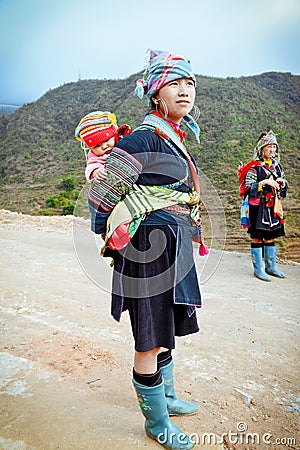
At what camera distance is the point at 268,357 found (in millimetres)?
2881

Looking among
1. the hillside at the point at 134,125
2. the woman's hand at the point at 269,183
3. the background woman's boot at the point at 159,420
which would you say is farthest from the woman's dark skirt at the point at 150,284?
the hillside at the point at 134,125

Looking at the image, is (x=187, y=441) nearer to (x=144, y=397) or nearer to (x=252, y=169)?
(x=144, y=397)

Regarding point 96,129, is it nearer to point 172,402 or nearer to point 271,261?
point 172,402

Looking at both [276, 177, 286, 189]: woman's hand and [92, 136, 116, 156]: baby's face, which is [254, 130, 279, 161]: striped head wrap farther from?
[92, 136, 116, 156]: baby's face

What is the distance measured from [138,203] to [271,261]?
13.0ft

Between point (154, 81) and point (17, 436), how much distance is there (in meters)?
1.64

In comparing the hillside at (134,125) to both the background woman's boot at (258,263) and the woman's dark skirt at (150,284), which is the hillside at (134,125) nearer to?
the background woman's boot at (258,263)

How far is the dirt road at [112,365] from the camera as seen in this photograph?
1862 millimetres

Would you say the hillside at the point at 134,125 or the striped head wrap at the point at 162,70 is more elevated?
the hillside at the point at 134,125

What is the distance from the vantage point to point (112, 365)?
258 centimetres

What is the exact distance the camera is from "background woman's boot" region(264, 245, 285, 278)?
5.12 meters

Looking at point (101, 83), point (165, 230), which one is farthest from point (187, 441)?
point (101, 83)

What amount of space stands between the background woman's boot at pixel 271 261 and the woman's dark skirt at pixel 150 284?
11.9ft

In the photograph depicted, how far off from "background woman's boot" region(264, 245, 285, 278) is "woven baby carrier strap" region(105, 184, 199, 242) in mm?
3698
